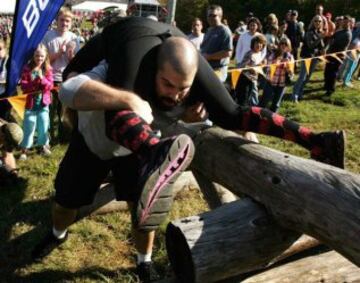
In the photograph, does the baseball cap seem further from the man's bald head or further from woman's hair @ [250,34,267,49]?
woman's hair @ [250,34,267,49]

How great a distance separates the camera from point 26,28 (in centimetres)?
474

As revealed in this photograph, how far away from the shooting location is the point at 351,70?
11336 mm

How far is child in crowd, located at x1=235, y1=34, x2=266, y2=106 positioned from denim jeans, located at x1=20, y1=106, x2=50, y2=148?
346 centimetres

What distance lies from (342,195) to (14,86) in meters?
3.81

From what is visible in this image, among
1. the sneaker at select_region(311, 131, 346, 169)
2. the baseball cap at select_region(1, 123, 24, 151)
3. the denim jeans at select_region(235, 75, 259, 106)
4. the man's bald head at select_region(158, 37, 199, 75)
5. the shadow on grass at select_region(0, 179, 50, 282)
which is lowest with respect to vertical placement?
the shadow on grass at select_region(0, 179, 50, 282)

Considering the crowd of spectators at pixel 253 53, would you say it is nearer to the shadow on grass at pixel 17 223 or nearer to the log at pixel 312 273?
the shadow on grass at pixel 17 223

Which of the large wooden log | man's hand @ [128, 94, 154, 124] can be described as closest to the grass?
the large wooden log

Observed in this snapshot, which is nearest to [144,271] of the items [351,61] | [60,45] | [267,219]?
[267,219]

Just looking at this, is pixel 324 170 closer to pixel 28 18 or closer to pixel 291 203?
pixel 291 203

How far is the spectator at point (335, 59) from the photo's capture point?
10438 mm

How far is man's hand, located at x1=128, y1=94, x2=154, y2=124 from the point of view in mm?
2504

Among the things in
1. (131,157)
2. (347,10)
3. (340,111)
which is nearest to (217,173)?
(131,157)

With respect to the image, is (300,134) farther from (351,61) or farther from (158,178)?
(351,61)

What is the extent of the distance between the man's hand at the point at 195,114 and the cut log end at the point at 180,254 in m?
0.83
